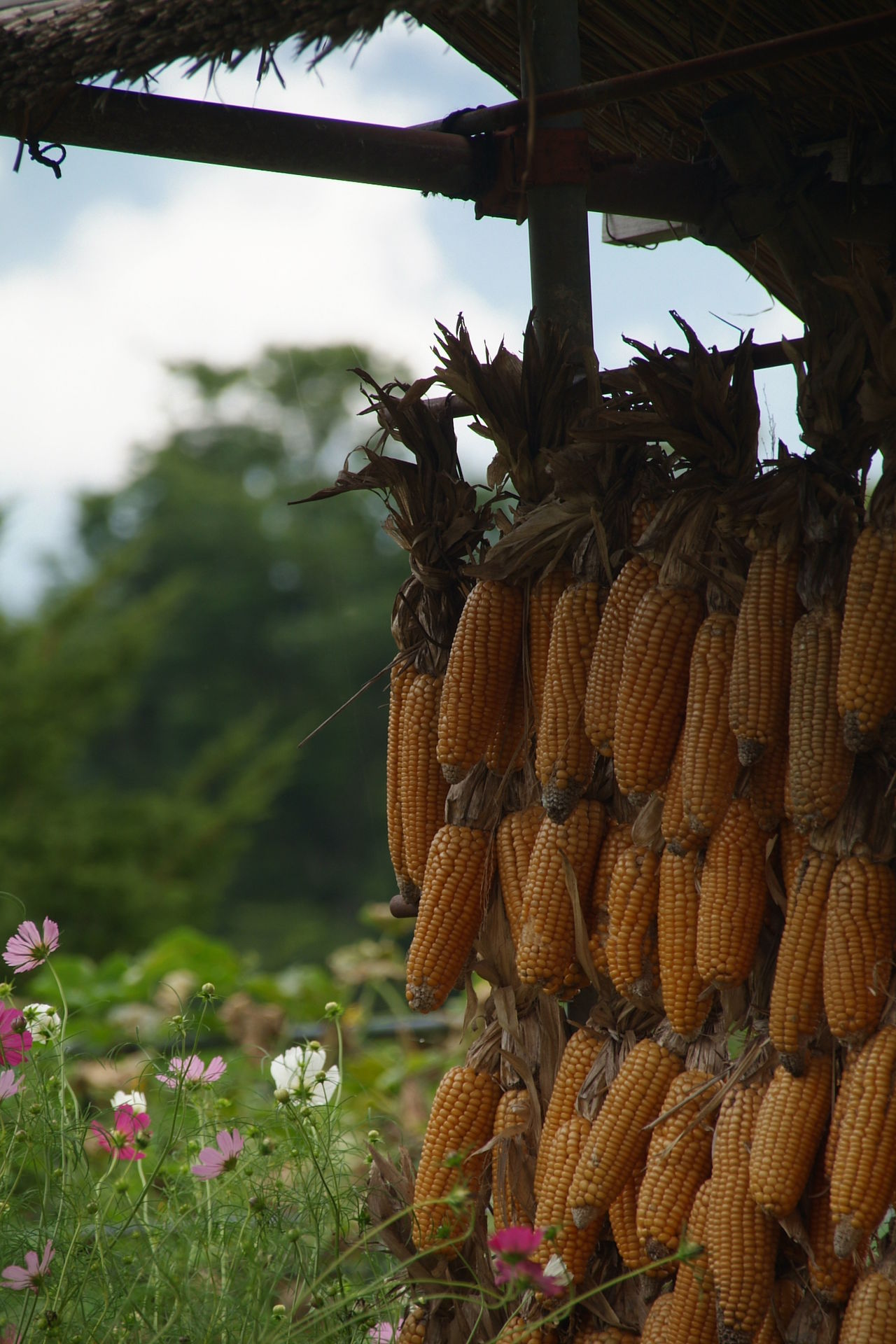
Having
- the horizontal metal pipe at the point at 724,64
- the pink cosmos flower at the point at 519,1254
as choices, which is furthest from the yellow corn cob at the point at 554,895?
the horizontal metal pipe at the point at 724,64

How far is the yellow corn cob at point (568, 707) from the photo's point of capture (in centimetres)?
151

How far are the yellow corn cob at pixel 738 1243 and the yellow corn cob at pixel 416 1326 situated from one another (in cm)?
49

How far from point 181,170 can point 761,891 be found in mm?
20175

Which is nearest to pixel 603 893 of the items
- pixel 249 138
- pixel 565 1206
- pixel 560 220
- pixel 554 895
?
pixel 554 895

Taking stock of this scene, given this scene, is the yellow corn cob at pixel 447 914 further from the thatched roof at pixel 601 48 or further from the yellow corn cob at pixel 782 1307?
the thatched roof at pixel 601 48

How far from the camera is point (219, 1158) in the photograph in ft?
4.72

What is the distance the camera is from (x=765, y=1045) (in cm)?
137

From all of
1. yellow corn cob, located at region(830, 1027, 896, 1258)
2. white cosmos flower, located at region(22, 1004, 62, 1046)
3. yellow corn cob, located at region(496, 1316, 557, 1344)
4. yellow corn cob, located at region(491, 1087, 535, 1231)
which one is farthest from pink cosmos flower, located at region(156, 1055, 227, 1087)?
yellow corn cob, located at region(830, 1027, 896, 1258)

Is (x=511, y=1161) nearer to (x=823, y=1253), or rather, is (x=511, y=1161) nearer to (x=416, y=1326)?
(x=416, y=1326)

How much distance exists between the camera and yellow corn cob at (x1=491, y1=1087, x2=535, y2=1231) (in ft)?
5.21

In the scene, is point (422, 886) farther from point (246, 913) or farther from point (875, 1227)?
point (246, 913)

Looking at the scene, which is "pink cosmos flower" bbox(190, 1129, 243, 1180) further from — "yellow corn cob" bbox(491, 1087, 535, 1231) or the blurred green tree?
the blurred green tree

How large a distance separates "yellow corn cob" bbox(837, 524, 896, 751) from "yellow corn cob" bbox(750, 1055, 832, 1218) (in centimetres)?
39

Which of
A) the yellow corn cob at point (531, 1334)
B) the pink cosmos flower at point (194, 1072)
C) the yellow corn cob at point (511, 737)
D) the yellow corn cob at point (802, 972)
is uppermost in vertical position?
the yellow corn cob at point (511, 737)
